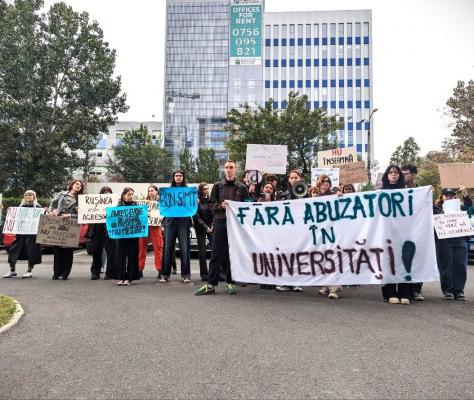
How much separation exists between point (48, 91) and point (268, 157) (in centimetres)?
2178

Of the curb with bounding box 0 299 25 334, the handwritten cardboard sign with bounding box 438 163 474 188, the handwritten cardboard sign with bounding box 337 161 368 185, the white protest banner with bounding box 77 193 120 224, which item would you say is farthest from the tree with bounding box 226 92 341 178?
the curb with bounding box 0 299 25 334

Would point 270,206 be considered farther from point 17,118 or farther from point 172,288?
point 17,118

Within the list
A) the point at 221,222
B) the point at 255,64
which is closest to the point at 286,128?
the point at 221,222

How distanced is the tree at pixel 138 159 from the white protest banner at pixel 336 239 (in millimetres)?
40935

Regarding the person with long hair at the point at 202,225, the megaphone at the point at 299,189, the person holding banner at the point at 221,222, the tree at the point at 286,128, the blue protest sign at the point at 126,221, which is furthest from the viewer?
the tree at the point at 286,128

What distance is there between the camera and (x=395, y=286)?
703 cm

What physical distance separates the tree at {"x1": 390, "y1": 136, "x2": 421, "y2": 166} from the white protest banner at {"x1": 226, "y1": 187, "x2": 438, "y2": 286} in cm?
6017

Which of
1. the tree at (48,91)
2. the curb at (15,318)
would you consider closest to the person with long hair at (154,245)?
the curb at (15,318)

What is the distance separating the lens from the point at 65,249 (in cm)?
959

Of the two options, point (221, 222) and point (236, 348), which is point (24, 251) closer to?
point (221, 222)

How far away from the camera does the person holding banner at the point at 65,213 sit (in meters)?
9.48

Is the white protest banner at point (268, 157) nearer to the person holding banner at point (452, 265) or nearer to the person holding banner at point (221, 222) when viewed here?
the person holding banner at point (221, 222)

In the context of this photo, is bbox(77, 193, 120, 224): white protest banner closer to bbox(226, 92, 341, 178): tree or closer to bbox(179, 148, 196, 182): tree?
bbox(226, 92, 341, 178): tree

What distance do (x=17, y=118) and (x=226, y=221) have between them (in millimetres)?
26006
